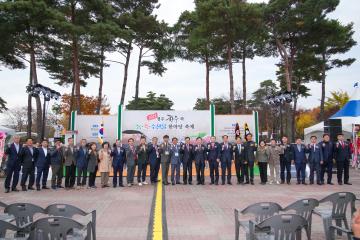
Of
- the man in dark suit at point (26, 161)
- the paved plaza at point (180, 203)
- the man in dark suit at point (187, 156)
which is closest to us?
Answer: the paved plaza at point (180, 203)

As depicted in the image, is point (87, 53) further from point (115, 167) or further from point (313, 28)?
point (115, 167)

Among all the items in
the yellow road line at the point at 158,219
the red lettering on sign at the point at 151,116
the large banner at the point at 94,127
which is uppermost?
the red lettering on sign at the point at 151,116

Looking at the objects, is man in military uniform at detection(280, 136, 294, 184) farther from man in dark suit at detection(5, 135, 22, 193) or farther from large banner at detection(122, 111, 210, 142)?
large banner at detection(122, 111, 210, 142)

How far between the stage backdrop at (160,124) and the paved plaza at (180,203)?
9.26 meters

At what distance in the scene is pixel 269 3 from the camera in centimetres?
2938

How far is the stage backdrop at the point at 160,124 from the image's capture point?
2453 cm

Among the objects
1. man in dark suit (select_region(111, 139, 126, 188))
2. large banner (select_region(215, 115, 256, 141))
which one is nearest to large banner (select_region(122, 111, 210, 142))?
large banner (select_region(215, 115, 256, 141))

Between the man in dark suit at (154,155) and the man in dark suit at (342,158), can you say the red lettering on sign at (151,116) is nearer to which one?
the man in dark suit at (154,155)

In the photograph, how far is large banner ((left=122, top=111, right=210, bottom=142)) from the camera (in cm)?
2462

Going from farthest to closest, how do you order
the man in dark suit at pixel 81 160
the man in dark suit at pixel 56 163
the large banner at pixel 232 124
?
the large banner at pixel 232 124 < the man in dark suit at pixel 81 160 < the man in dark suit at pixel 56 163

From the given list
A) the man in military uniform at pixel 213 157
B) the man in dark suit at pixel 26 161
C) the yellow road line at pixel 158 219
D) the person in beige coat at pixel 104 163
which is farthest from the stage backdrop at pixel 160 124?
the yellow road line at pixel 158 219

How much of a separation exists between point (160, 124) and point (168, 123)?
53 centimetres

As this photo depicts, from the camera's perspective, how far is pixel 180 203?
34.4 ft

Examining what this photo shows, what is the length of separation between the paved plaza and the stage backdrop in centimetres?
926
